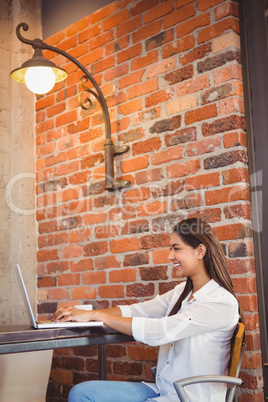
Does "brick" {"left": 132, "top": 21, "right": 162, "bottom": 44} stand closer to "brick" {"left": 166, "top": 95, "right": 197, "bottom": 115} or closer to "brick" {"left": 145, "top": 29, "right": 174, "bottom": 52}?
"brick" {"left": 145, "top": 29, "right": 174, "bottom": 52}

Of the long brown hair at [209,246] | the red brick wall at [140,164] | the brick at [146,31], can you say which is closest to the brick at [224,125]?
the red brick wall at [140,164]

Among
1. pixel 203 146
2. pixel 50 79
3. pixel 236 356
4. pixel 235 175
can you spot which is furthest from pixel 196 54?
pixel 236 356

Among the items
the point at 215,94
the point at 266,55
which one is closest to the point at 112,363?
the point at 215,94

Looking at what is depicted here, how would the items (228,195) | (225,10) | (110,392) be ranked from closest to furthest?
(110,392) < (228,195) < (225,10)

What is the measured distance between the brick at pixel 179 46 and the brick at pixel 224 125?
1.49 feet

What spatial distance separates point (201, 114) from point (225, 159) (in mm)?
290

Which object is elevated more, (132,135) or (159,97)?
(159,97)

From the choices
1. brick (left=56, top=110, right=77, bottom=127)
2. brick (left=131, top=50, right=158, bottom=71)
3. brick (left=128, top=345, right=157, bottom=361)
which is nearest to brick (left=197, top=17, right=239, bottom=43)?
brick (left=131, top=50, right=158, bottom=71)

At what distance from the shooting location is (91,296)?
10.5 feet

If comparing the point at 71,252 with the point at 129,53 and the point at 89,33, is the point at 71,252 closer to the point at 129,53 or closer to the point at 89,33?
the point at 129,53

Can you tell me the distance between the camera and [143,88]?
3018mm

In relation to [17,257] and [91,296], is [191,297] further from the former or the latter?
[17,257]

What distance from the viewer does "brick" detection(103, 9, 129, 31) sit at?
10.4ft

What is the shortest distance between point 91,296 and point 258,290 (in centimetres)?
114
